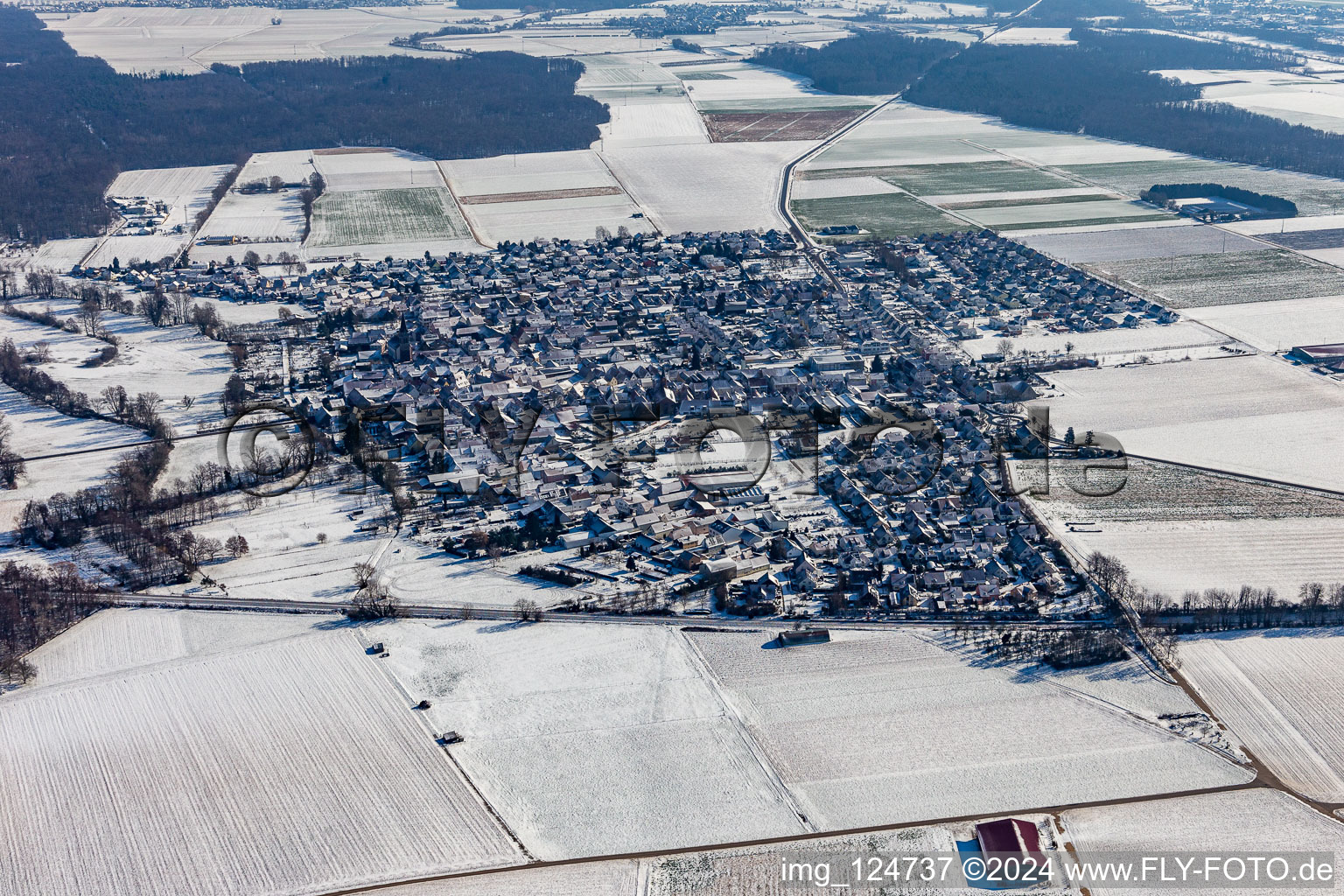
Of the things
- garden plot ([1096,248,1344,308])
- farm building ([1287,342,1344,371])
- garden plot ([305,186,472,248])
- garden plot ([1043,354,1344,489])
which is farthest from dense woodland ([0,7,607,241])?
farm building ([1287,342,1344,371])

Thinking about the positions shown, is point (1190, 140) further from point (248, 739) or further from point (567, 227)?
point (248, 739)

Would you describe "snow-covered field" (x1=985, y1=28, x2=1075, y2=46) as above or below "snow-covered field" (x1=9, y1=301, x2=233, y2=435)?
above

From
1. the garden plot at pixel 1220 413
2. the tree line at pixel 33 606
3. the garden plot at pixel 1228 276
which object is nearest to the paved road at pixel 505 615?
the tree line at pixel 33 606

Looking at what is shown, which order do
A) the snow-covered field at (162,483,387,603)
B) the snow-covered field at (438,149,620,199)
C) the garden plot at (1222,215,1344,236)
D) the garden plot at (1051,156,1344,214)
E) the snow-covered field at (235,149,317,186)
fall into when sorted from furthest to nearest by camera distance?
the snow-covered field at (235,149,317,186), the snow-covered field at (438,149,620,199), the garden plot at (1051,156,1344,214), the garden plot at (1222,215,1344,236), the snow-covered field at (162,483,387,603)

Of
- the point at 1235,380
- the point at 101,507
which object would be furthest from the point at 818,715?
the point at 1235,380

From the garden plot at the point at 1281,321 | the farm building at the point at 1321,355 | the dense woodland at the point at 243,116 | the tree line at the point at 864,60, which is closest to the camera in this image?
the farm building at the point at 1321,355

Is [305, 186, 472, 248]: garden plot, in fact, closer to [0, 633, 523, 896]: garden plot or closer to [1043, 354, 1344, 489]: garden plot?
[1043, 354, 1344, 489]: garden plot

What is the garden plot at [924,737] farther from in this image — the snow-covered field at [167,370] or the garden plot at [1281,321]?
the garden plot at [1281,321]
